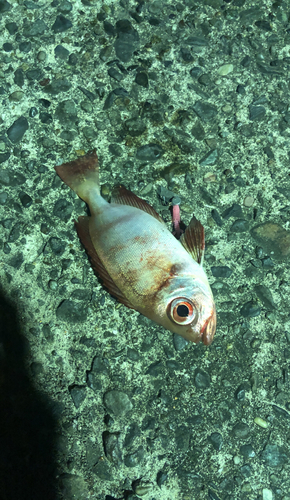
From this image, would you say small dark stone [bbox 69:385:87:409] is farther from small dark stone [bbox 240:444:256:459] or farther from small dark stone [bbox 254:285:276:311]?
small dark stone [bbox 254:285:276:311]

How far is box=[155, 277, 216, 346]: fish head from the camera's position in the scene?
2268 millimetres

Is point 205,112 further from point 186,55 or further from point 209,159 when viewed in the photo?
point 186,55

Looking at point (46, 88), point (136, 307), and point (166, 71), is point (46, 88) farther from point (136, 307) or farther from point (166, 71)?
point (136, 307)

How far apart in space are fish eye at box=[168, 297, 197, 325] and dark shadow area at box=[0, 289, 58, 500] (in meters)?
1.09

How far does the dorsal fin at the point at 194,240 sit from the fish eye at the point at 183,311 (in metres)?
0.32

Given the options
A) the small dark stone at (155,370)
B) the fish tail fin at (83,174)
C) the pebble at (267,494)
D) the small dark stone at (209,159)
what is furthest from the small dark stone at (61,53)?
the pebble at (267,494)

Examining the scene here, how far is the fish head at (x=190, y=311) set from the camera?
227 cm

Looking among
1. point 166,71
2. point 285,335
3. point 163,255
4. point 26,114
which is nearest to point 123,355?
point 163,255

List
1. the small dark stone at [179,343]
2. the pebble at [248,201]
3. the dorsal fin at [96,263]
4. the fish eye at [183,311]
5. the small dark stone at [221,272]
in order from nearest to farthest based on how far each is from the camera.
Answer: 1. the fish eye at [183,311]
2. the dorsal fin at [96,263]
3. the small dark stone at [179,343]
4. the small dark stone at [221,272]
5. the pebble at [248,201]

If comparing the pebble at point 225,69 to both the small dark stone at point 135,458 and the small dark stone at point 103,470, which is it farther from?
the small dark stone at point 103,470

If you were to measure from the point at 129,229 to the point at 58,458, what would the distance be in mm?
1552

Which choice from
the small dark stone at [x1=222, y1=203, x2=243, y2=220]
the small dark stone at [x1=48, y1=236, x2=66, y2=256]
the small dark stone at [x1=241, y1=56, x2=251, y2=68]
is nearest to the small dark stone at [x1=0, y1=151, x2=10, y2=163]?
the small dark stone at [x1=48, y1=236, x2=66, y2=256]

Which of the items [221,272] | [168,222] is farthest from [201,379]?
[168,222]

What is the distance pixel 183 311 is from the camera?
2273 millimetres
